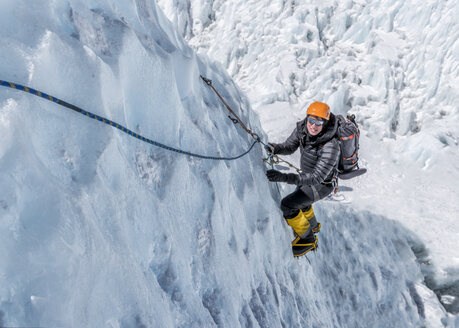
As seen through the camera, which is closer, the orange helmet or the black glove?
the orange helmet

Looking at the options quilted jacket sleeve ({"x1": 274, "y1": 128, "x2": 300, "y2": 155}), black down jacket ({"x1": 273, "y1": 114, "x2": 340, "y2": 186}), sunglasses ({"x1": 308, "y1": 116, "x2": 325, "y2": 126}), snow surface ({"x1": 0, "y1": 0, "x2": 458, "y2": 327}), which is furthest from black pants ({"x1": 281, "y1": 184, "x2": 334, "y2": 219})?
sunglasses ({"x1": 308, "y1": 116, "x2": 325, "y2": 126})

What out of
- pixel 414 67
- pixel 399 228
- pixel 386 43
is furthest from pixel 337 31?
pixel 399 228

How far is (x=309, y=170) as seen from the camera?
3.58 m

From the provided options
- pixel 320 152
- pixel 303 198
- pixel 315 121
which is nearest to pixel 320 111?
pixel 315 121

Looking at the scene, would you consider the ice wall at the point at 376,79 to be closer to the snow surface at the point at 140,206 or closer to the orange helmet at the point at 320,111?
the snow surface at the point at 140,206

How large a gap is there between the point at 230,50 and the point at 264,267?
12157 millimetres

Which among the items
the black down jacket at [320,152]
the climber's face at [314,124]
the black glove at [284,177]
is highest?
the climber's face at [314,124]

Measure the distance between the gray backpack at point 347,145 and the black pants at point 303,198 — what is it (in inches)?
9.9

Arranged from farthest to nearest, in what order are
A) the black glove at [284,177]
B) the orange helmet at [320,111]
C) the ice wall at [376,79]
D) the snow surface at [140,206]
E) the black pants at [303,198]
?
the ice wall at [376,79], the black pants at [303,198], the black glove at [284,177], the orange helmet at [320,111], the snow surface at [140,206]

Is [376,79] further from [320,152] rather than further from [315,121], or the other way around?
[315,121]

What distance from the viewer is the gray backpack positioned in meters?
3.34

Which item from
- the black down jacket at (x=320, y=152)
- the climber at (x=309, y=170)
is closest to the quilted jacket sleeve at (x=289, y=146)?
the climber at (x=309, y=170)

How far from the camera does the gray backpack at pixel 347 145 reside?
3336mm

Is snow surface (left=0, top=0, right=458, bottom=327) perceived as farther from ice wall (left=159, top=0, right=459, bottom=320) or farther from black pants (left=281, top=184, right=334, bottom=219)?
ice wall (left=159, top=0, right=459, bottom=320)
